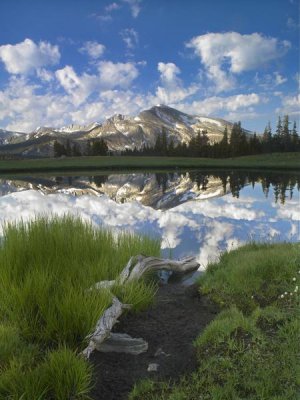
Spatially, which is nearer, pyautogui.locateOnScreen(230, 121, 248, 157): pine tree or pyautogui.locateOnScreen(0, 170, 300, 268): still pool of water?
pyautogui.locateOnScreen(0, 170, 300, 268): still pool of water

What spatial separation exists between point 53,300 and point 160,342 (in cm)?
209

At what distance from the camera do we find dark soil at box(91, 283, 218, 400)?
6000mm

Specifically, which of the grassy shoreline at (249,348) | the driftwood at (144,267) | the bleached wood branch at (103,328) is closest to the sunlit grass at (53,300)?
the bleached wood branch at (103,328)

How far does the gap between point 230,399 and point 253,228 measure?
16590 mm

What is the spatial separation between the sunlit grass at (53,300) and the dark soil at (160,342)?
0.32 meters

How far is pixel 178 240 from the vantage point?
1742cm

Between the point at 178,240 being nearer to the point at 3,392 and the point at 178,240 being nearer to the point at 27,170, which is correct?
the point at 3,392

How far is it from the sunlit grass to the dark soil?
32 centimetres

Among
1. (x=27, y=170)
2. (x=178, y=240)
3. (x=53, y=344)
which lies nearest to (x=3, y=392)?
(x=53, y=344)

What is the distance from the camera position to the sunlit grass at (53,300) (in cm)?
536

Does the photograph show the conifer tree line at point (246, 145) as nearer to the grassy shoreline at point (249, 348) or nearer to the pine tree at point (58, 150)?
the pine tree at point (58, 150)

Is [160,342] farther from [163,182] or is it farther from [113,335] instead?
[163,182]

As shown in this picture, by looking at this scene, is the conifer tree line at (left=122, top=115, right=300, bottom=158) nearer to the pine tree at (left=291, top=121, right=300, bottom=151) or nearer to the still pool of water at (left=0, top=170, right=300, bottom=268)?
the pine tree at (left=291, top=121, right=300, bottom=151)

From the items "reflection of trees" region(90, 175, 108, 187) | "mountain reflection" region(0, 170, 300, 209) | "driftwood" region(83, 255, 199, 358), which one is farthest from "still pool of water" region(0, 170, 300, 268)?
"reflection of trees" region(90, 175, 108, 187)
